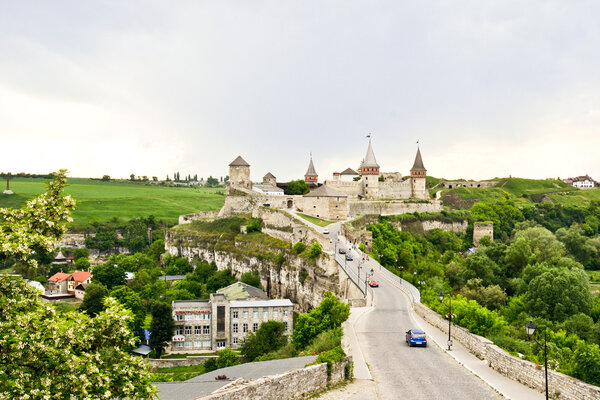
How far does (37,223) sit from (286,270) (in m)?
48.0

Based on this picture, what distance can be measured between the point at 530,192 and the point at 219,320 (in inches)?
3677

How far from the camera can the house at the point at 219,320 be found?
52.9 m

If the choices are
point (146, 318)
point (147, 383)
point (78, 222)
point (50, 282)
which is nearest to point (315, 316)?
point (147, 383)

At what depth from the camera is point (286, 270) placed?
5650 centimetres

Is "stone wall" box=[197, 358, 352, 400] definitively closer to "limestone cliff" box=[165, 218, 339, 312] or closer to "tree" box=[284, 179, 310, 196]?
"limestone cliff" box=[165, 218, 339, 312]

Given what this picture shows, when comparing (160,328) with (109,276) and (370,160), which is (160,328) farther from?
(370,160)

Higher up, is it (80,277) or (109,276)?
(109,276)

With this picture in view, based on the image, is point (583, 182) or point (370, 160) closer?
point (370, 160)

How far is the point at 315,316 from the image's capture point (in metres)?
26.6

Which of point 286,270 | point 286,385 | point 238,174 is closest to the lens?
point 286,385

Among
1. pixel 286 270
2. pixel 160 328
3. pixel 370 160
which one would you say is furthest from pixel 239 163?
pixel 160 328

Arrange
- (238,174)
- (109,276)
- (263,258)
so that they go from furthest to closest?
(238,174)
(109,276)
(263,258)

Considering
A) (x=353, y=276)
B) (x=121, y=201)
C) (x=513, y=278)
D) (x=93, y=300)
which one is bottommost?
(x=93, y=300)

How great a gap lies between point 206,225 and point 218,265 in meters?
12.8
